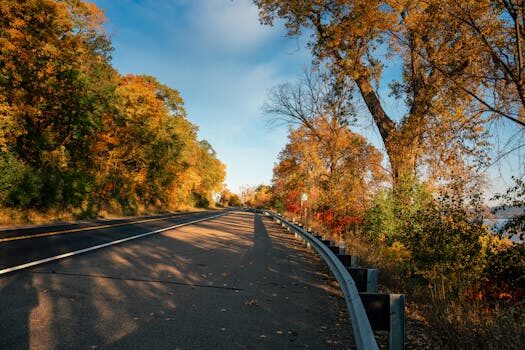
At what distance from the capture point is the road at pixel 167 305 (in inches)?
147

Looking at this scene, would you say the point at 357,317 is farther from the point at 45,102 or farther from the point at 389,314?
the point at 45,102

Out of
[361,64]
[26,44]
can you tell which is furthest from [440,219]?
[26,44]

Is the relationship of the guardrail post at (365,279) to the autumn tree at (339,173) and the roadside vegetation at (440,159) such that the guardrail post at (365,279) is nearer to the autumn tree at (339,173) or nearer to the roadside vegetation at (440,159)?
the roadside vegetation at (440,159)

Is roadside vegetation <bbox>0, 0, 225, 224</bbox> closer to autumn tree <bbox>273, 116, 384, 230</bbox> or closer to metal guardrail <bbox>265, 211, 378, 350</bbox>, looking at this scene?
autumn tree <bbox>273, 116, 384, 230</bbox>

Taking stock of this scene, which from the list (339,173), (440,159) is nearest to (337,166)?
(339,173)

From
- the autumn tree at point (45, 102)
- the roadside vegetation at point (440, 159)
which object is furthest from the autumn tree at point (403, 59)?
the autumn tree at point (45, 102)

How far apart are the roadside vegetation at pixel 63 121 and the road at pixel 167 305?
454 inches

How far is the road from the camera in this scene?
3.74m

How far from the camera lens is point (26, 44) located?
1814 cm

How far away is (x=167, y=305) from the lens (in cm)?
495

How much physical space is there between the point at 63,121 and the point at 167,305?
21030 millimetres

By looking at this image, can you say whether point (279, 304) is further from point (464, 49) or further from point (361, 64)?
point (361, 64)

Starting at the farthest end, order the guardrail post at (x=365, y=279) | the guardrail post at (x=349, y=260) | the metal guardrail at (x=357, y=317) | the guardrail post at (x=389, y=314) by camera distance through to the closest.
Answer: the guardrail post at (x=349, y=260) < the guardrail post at (x=365, y=279) < the guardrail post at (x=389, y=314) < the metal guardrail at (x=357, y=317)

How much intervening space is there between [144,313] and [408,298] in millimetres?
4129
